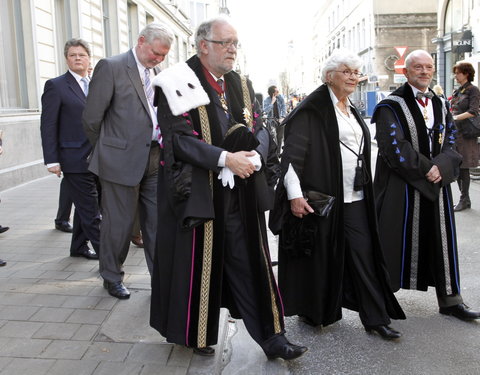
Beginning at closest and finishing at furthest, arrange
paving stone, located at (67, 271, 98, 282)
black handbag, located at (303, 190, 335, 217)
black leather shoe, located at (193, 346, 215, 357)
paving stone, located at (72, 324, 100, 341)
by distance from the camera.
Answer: black leather shoe, located at (193, 346, 215, 357), paving stone, located at (72, 324, 100, 341), black handbag, located at (303, 190, 335, 217), paving stone, located at (67, 271, 98, 282)

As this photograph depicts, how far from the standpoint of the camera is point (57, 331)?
360 cm

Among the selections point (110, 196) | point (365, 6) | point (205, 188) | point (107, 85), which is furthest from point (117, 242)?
point (365, 6)

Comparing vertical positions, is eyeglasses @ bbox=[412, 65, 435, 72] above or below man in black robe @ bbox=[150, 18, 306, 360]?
above

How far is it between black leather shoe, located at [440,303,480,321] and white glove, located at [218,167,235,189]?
82.7 inches

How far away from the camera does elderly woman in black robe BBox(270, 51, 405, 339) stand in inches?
145

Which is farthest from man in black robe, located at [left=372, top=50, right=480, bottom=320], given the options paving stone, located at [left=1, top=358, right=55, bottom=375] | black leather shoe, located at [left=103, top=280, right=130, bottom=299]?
paving stone, located at [left=1, top=358, right=55, bottom=375]

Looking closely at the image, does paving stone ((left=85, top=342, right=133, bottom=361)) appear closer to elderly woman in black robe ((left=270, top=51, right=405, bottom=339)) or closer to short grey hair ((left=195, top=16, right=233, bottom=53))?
elderly woman in black robe ((left=270, top=51, right=405, bottom=339))

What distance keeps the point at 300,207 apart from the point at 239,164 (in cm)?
88

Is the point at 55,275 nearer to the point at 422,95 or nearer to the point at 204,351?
the point at 204,351

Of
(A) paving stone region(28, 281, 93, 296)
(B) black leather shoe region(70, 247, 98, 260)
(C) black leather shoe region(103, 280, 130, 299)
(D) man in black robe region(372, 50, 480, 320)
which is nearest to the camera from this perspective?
(D) man in black robe region(372, 50, 480, 320)

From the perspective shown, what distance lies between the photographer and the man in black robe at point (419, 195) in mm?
4000

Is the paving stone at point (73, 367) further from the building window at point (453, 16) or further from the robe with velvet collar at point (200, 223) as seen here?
the building window at point (453, 16)

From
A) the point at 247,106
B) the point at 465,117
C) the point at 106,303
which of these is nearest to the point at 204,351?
the point at 106,303

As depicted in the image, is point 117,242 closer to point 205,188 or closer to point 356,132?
point 205,188
